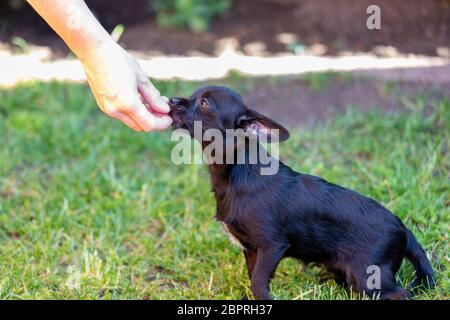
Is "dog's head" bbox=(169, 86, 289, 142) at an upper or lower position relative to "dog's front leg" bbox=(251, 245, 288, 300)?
upper

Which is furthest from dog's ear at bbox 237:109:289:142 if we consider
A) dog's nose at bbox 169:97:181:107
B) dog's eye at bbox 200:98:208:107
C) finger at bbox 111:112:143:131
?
finger at bbox 111:112:143:131

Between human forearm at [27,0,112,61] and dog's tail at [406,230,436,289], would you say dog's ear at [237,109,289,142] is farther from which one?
dog's tail at [406,230,436,289]

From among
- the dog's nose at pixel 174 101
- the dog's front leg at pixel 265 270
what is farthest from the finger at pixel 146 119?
the dog's front leg at pixel 265 270

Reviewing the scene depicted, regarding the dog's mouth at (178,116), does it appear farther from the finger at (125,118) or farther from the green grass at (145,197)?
the green grass at (145,197)

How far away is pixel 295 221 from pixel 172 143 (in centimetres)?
228

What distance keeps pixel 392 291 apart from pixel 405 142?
2095mm

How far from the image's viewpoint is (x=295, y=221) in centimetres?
364

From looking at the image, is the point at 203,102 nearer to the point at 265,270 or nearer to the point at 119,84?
the point at 119,84

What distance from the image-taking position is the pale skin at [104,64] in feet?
A: 11.5

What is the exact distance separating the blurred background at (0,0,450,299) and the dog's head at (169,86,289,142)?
983mm

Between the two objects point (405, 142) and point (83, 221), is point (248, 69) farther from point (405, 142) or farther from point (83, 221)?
point (83, 221)

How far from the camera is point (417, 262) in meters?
3.70

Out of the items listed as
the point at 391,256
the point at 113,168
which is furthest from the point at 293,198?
the point at 113,168

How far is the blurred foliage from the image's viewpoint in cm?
814
